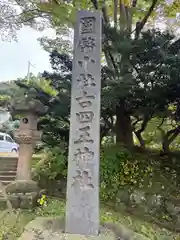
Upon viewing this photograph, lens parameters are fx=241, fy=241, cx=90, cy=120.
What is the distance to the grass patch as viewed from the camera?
13.4 ft

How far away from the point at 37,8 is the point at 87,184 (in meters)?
5.52

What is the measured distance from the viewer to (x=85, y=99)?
12.0ft

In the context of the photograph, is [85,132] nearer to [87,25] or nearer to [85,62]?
[85,62]

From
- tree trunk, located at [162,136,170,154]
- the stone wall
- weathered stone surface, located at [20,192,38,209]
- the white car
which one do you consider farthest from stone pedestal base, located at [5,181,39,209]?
the white car

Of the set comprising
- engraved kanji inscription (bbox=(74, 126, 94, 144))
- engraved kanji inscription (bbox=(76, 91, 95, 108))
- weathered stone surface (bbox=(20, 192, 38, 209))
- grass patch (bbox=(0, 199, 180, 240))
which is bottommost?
grass patch (bbox=(0, 199, 180, 240))

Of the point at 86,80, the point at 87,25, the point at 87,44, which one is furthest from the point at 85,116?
the point at 87,25

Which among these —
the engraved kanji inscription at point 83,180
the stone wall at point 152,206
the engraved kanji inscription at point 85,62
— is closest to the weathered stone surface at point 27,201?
the stone wall at point 152,206

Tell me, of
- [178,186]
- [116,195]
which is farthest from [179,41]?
[116,195]

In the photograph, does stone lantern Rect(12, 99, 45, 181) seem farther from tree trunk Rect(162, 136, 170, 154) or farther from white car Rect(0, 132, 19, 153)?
white car Rect(0, 132, 19, 153)

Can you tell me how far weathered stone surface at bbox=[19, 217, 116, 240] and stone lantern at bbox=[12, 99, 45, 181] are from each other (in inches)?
81.7

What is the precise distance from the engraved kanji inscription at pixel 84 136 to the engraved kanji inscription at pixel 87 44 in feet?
4.14

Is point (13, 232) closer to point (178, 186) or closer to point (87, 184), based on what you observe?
point (87, 184)

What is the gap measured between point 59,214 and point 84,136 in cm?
200

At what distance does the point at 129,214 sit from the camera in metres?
4.99
